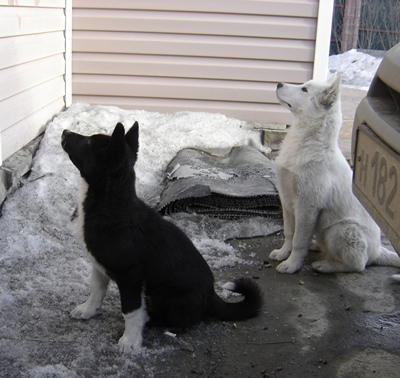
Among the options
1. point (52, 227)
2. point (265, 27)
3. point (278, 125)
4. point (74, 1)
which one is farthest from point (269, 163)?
point (74, 1)

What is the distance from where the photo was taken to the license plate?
216 cm

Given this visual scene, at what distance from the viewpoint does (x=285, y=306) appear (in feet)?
12.4

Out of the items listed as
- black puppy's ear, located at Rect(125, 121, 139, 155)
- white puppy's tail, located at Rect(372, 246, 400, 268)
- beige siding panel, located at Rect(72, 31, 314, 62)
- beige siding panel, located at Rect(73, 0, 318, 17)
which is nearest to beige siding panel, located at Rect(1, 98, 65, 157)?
beige siding panel, located at Rect(72, 31, 314, 62)

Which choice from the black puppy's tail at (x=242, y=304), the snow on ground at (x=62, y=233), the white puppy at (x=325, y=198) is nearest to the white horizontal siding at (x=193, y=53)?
the snow on ground at (x=62, y=233)

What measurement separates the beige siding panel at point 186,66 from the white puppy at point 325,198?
114 inches

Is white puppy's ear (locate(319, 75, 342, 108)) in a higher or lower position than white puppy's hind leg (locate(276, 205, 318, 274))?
higher

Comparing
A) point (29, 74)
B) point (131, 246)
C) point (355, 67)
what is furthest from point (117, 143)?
point (355, 67)

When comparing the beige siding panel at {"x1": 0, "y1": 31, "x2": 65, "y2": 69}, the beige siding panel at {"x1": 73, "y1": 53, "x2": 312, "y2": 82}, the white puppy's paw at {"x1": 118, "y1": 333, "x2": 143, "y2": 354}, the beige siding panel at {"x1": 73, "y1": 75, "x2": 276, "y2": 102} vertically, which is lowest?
the white puppy's paw at {"x1": 118, "y1": 333, "x2": 143, "y2": 354}

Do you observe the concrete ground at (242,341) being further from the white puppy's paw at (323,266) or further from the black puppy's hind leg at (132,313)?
the white puppy's paw at (323,266)

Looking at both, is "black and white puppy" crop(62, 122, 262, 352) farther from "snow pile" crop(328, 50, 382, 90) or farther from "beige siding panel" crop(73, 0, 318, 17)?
"snow pile" crop(328, 50, 382, 90)

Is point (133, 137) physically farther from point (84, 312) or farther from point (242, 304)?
point (242, 304)

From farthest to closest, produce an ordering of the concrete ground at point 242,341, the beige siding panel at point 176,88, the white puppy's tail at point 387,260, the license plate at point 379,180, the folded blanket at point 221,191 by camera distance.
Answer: the beige siding panel at point 176,88 → the folded blanket at point 221,191 → the white puppy's tail at point 387,260 → the concrete ground at point 242,341 → the license plate at point 379,180

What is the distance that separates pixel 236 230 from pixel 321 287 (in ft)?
3.46

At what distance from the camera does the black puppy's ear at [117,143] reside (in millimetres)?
2880
